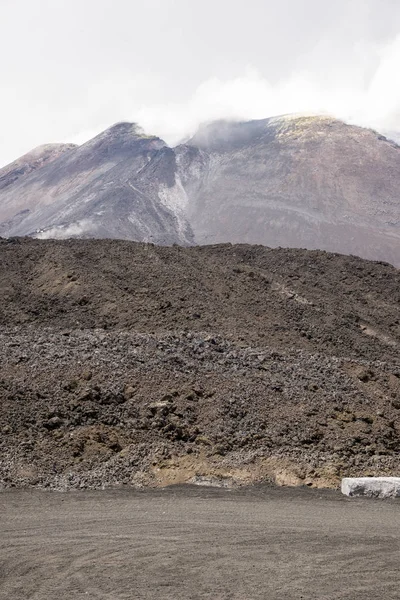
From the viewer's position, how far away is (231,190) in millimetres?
90438

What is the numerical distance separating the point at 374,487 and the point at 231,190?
265 feet

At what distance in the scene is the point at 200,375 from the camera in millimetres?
15125

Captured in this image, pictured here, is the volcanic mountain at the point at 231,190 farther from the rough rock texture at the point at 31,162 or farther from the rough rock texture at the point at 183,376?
the rough rock texture at the point at 183,376

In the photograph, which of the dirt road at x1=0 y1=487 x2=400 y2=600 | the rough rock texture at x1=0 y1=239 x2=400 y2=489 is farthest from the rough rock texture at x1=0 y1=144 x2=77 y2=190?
the dirt road at x1=0 y1=487 x2=400 y2=600

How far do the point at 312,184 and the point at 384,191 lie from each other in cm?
944

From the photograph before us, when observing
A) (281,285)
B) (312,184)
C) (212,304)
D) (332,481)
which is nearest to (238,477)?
(332,481)

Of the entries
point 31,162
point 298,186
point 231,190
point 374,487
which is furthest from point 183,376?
point 31,162

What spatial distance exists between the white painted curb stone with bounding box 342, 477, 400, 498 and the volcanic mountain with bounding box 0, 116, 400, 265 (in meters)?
60.1

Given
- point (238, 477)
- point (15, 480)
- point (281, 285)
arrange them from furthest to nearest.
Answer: point (281, 285)
point (238, 477)
point (15, 480)

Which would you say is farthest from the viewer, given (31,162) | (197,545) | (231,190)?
(31,162)

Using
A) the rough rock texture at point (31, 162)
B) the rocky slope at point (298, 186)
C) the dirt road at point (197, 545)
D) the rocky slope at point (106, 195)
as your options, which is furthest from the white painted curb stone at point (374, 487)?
the rough rock texture at point (31, 162)

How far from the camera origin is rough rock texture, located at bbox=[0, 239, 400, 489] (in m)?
12.4

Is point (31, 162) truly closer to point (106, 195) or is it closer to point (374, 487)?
point (106, 195)

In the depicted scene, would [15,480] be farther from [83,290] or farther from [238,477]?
[83,290]
